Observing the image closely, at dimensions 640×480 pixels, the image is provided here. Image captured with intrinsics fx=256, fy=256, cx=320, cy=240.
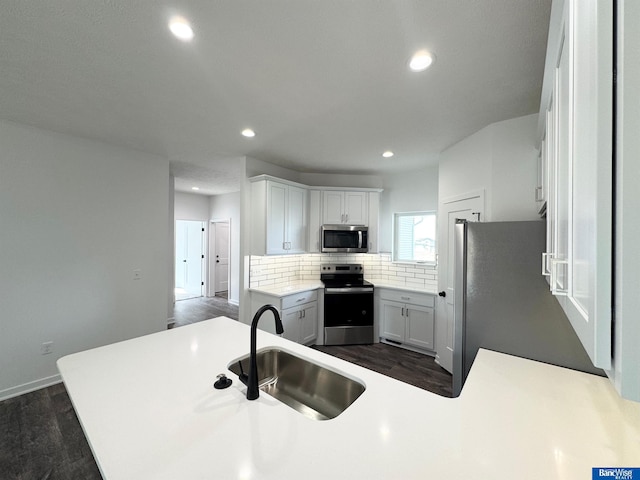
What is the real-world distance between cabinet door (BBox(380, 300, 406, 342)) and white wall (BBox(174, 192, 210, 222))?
16.9ft

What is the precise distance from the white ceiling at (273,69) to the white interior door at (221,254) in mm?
3987

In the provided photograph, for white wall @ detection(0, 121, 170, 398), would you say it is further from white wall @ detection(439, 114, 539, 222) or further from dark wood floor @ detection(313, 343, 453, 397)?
white wall @ detection(439, 114, 539, 222)

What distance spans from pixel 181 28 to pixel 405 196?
3.48 meters

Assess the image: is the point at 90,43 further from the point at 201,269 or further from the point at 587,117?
the point at 201,269

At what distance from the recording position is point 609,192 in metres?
0.42

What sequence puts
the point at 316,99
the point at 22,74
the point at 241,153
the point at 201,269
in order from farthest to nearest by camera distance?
the point at 201,269, the point at 241,153, the point at 316,99, the point at 22,74

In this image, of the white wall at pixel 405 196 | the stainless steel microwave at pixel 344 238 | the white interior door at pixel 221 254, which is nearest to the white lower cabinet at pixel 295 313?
the stainless steel microwave at pixel 344 238

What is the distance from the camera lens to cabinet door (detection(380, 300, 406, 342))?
11.9 feet

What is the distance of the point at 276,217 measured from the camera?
3512 millimetres

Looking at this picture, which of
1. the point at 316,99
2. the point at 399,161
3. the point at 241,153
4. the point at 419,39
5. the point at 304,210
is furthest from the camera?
the point at 304,210

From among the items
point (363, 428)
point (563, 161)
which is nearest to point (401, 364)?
point (363, 428)

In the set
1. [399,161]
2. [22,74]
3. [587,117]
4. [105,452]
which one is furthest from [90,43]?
[399,161]

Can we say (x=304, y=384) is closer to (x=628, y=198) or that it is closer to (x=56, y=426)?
(x=628, y=198)

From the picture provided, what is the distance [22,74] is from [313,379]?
9.11 feet
